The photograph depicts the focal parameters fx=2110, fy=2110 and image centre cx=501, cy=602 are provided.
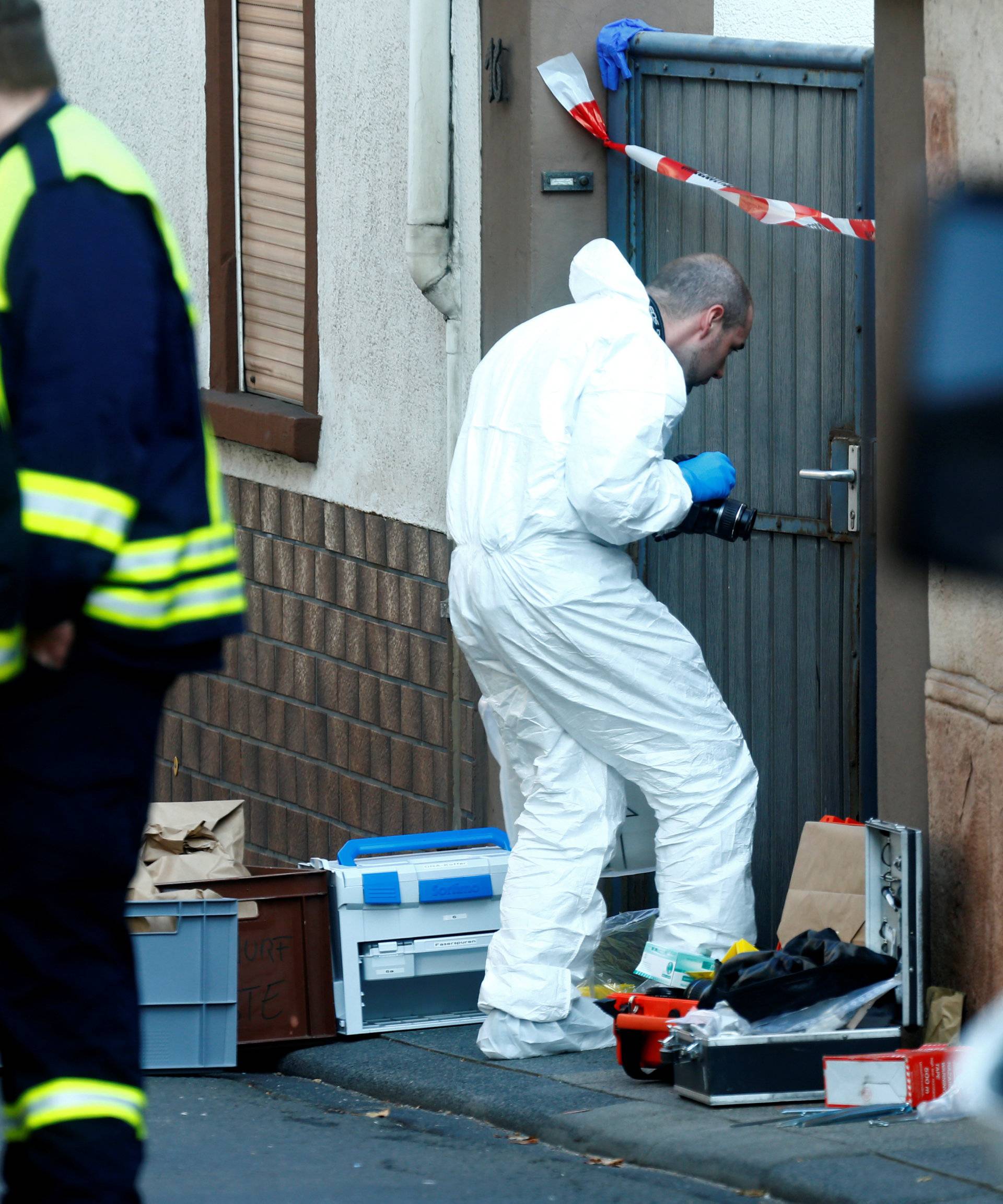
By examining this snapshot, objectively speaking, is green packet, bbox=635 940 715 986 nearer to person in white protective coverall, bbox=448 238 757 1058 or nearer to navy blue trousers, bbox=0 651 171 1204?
person in white protective coverall, bbox=448 238 757 1058

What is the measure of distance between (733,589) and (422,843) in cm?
117

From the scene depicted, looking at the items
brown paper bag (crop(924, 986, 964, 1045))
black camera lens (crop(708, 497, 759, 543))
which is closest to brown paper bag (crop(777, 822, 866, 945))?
brown paper bag (crop(924, 986, 964, 1045))

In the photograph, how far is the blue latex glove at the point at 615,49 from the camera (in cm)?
598

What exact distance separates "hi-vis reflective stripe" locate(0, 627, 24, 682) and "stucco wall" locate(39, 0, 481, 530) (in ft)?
13.0

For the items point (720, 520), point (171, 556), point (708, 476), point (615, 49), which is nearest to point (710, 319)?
point (708, 476)

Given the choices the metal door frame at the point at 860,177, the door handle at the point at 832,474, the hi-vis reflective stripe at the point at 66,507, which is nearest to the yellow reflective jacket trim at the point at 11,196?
the hi-vis reflective stripe at the point at 66,507

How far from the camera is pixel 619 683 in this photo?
507 cm

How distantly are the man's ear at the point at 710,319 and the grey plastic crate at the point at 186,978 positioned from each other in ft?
6.03

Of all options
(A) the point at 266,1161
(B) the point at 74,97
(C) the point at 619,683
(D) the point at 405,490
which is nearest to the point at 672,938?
(C) the point at 619,683

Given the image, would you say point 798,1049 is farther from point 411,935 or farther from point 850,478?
point 850,478

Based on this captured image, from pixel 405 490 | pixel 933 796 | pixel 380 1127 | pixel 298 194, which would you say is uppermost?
pixel 298 194

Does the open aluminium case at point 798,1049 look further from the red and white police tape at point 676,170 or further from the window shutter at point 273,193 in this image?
the window shutter at point 273,193

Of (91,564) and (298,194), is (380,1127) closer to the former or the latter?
(91,564)

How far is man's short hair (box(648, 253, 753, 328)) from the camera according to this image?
529cm
